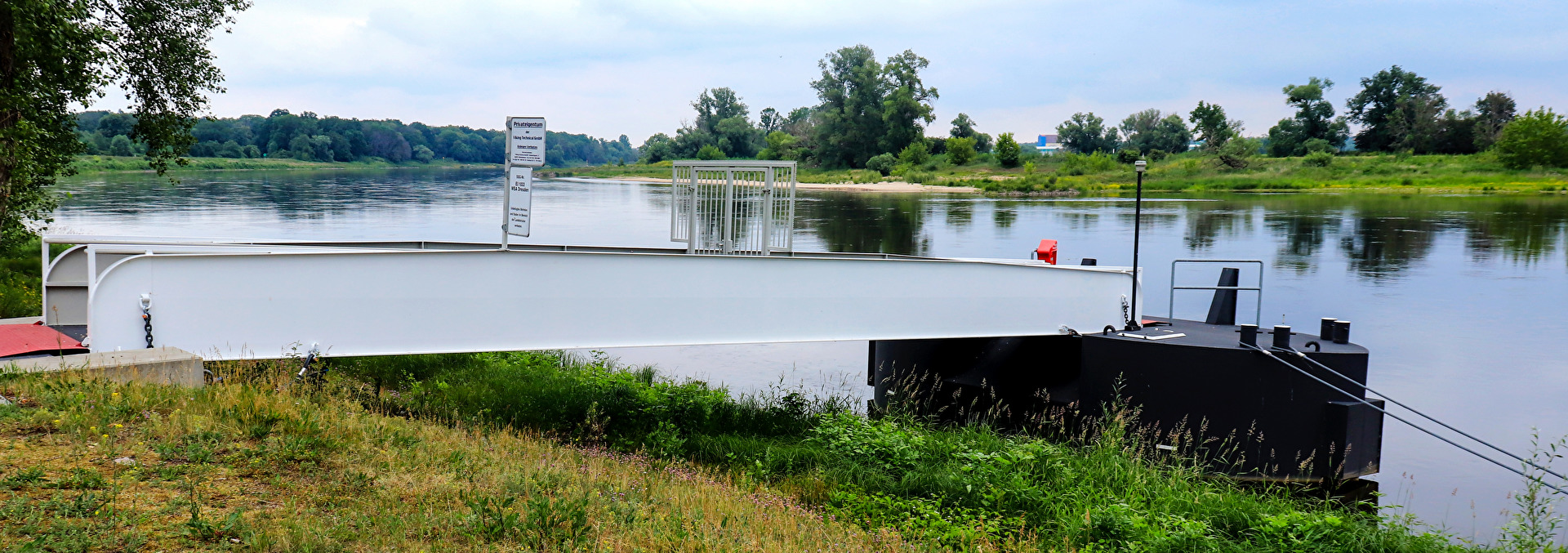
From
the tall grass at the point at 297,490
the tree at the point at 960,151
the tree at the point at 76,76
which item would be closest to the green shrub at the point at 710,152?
the tree at the point at 960,151

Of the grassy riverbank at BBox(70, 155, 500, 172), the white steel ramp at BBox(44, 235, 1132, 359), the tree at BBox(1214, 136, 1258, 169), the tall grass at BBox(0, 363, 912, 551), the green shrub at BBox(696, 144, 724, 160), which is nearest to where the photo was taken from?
the tall grass at BBox(0, 363, 912, 551)

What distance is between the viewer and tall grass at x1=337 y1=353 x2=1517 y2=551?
7.07 metres

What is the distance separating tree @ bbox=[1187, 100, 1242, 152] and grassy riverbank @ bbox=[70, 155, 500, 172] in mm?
61959

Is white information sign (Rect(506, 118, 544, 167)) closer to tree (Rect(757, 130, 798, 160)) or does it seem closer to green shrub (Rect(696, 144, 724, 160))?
green shrub (Rect(696, 144, 724, 160))

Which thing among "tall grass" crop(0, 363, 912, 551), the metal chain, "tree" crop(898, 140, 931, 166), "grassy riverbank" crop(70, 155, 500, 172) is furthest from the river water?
"tree" crop(898, 140, 931, 166)

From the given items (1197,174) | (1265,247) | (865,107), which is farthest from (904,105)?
(1265,247)

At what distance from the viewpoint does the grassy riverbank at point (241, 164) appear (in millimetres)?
77875

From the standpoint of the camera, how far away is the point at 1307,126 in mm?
84062

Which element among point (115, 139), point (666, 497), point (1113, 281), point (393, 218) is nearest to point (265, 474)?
point (666, 497)

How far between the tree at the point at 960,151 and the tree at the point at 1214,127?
20500mm

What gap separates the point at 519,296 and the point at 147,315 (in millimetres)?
→ 2692

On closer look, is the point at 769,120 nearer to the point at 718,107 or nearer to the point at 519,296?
the point at 718,107

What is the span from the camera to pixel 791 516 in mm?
6570

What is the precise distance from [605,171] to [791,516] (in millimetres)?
102766
